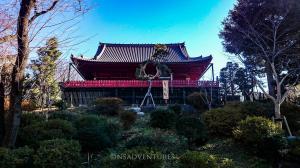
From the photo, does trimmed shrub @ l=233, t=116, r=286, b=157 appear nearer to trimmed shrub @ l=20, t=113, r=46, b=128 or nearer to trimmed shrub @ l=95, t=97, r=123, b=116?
trimmed shrub @ l=20, t=113, r=46, b=128

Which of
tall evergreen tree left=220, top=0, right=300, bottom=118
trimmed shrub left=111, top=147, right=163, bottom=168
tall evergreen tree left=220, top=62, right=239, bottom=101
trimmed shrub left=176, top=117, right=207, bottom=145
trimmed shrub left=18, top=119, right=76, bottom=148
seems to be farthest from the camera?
tall evergreen tree left=220, top=62, right=239, bottom=101

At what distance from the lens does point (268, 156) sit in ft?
28.8

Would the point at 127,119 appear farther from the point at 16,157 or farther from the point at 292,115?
the point at 292,115

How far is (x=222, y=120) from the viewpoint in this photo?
10.9m

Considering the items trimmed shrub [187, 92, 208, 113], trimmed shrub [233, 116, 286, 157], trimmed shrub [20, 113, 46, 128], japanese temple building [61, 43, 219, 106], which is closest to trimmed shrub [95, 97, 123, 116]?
trimmed shrub [187, 92, 208, 113]

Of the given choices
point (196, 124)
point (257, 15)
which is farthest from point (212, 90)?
point (196, 124)

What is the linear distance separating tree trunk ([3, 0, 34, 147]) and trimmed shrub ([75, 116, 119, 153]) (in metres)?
2.22

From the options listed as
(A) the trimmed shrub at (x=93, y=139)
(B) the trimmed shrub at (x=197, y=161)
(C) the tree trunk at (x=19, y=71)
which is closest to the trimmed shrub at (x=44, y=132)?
(A) the trimmed shrub at (x=93, y=139)

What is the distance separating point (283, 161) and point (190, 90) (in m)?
13.6

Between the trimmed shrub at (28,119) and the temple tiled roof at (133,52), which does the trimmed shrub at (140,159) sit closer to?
the trimmed shrub at (28,119)

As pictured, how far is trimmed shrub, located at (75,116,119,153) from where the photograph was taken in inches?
346

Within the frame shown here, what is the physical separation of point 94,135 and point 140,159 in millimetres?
2960

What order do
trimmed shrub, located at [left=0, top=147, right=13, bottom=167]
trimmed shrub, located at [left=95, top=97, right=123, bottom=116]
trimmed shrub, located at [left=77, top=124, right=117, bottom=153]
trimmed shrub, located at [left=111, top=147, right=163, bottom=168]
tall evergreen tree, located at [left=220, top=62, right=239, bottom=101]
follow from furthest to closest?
tall evergreen tree, located at [left=220, top=62, right=239, bottom=101]
trimmed shrub, located at [left=95, top=97, right=123, bottom=116]
trimmed shrub, located at [left=77, top=124, right=117, bottom=153]
trimmed shrub, located at [left=0, top=147, right=13, bottom=167]
trimmed shrub, located at [left=111, top=147, right=163, bottom=168]

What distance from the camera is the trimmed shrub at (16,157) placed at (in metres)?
6.51
